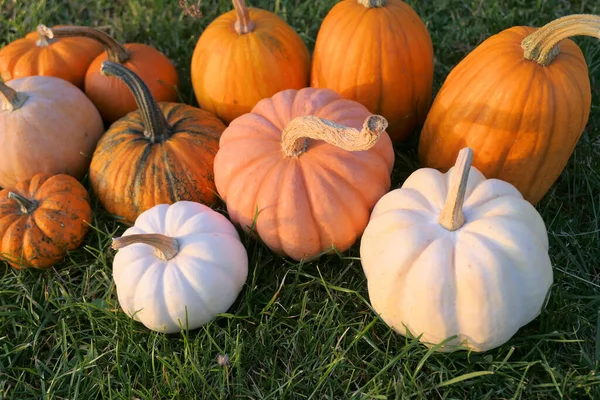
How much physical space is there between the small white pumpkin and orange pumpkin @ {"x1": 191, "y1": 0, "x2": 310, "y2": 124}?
43.3 inches

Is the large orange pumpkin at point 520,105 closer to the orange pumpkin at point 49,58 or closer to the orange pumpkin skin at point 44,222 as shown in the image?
the orange pumpkin skin at point 44,222

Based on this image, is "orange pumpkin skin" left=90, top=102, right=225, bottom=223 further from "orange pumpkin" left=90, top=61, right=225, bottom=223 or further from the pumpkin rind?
the pumpkin rind

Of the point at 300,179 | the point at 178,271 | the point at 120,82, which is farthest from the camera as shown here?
the point at 120,82

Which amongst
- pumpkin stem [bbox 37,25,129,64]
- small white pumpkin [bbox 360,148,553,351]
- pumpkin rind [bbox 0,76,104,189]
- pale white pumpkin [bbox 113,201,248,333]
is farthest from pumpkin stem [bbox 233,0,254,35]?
small white pumpkin [bbox 360,148,553,351]

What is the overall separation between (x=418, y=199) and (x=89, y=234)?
1.69 m

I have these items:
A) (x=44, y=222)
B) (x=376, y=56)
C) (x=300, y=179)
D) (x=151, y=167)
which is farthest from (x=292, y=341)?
(x=376, y=56)

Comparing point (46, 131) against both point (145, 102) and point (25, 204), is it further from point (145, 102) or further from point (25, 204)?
point (145, 102)

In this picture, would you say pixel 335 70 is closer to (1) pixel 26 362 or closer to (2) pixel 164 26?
(2) pixel 164 26

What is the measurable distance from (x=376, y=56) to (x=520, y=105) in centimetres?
75

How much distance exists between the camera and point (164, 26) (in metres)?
3.96

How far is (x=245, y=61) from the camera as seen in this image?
289cm

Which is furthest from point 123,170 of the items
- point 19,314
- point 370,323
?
point 370,323

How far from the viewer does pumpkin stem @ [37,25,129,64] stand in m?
2.78

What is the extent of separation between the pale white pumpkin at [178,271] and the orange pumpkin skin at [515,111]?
1.15 m
